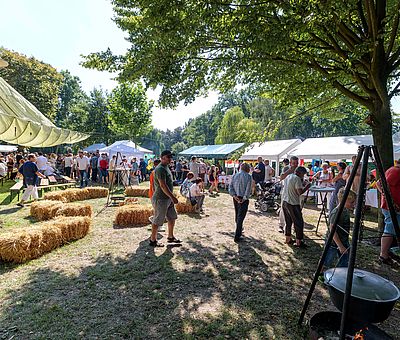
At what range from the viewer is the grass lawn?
2945 millimetres

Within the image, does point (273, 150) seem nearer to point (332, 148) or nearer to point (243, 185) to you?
point (332, 148)

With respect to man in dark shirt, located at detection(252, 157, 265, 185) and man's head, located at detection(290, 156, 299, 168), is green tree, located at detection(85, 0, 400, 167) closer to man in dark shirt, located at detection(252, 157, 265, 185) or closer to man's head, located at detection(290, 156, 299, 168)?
man's head, located at detection(290, 156, 299, 168)

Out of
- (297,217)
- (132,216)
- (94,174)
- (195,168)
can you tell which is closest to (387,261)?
(297,217)

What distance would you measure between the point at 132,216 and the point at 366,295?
19.8 feet

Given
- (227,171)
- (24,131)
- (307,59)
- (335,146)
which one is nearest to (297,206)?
(307,59)

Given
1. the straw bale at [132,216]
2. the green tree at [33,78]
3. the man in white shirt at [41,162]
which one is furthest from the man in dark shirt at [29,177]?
the green tree at [33,78]

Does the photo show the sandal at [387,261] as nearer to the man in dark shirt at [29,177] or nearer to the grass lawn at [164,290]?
the grass lawn at [164,290]

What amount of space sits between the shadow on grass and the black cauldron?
843 mm

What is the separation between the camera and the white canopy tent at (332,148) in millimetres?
11781

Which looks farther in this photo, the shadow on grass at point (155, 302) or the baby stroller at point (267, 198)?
the baby stroller at point (267, 198)

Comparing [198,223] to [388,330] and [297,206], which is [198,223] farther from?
[388,330]

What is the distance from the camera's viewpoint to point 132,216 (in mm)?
7266

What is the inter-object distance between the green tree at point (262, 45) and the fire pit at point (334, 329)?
3.17 metres

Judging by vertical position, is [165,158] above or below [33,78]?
below
